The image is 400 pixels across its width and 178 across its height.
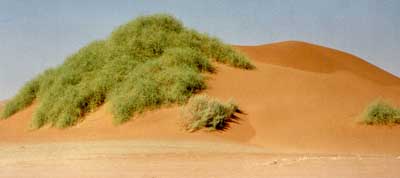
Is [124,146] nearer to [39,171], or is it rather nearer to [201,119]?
[201,119]

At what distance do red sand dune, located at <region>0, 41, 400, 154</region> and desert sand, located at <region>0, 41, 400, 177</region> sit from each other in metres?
0.03

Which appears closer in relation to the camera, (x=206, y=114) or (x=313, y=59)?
(x=206, y=114)

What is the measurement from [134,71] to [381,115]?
9816 millimetres

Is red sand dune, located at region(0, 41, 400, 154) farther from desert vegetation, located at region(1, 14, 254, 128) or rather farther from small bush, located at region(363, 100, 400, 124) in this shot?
desert vegetation, located at region(1, 14, 254, 128)

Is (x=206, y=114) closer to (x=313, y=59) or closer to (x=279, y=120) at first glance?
(x=279, y=120)

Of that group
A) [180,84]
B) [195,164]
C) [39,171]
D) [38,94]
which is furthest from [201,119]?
[38,94]

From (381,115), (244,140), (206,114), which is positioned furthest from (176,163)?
(381,115)

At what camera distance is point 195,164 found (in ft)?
38.8

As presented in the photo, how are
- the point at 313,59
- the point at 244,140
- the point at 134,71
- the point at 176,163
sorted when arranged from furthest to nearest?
1. the point at 313,59
2. the point at 134,71
3. the point at 244,140
4. the point at 176,163

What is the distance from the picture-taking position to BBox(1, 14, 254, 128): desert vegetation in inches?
832

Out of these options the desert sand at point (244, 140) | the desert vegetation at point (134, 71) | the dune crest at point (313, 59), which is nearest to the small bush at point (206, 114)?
the desert sand at point (244, 140)

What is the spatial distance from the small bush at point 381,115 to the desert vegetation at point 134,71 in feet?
20.2

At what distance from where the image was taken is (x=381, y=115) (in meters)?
17.3

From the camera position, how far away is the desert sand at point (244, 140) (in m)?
10.9
